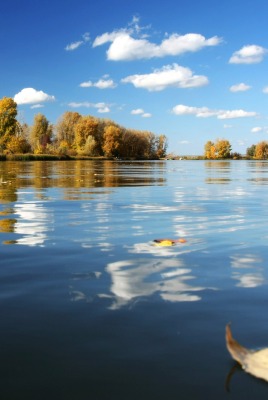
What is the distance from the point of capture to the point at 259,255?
5.21 metres

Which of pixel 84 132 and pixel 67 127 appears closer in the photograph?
pixel 84 132

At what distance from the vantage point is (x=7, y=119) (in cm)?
9244

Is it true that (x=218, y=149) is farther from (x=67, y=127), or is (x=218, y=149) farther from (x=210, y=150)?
(x=67, y=127)

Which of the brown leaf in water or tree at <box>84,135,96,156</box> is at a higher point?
tree at <box>84,135,96,156</box>

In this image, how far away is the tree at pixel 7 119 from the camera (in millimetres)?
91375

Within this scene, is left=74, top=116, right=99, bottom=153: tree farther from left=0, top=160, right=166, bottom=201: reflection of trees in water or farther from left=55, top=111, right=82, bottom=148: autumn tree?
left=0, top=160, right=166, bottom=201: reflection of trees in water

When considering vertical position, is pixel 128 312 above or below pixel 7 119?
below

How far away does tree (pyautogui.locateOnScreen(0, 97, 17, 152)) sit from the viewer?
9138 centimetres

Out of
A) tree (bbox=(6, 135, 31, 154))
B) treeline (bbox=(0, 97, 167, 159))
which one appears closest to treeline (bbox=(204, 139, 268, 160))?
treeline (bbox=(0, 97, 167, 159))

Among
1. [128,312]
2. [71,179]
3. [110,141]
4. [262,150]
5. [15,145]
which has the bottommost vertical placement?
[128,312]

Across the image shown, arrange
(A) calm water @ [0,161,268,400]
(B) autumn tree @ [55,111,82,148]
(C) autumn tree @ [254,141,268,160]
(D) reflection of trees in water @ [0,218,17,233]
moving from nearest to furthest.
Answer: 1. (A) calm water @ [0,161,268,400]
2. (D) reflection of trees in water @ [0,218,17,233]
3. (B) autumn tree @ [55,111,82,148]
4. (C) autumn tree @ [254,141,268,160]

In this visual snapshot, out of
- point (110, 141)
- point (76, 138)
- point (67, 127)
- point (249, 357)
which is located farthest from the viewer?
point (67, 127)

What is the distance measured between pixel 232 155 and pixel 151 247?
197 m

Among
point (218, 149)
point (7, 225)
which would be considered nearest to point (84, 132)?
point (218, 149)
